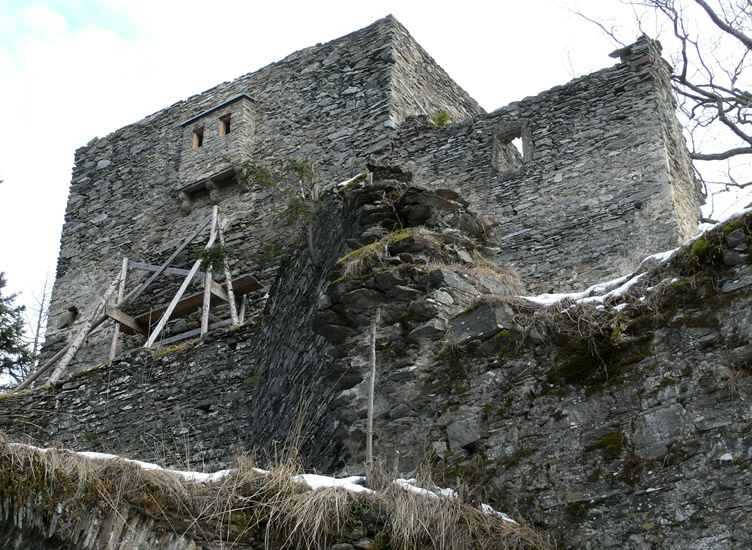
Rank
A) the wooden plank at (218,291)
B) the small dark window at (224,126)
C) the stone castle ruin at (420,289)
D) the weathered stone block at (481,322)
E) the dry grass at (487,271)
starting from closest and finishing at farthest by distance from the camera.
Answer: the stone castle ruin at (420,289) < the weathered stone block at (481,322) < the dry grass at (487,271) < the wooden plank at (218,291) < the small dark window at (224,126)

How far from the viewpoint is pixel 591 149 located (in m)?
12.0

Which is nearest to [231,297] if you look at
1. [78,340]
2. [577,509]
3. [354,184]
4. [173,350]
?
[173,350]

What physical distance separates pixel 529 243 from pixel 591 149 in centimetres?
153

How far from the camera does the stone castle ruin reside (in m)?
4.50

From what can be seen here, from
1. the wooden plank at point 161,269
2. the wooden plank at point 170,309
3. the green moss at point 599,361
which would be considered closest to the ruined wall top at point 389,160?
the wooden plank at point 161,269

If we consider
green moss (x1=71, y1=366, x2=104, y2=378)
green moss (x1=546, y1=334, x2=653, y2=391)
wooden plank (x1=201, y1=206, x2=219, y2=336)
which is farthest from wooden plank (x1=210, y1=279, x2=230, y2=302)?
green moss (x1=546, y1=334, x2=653, y2=391)

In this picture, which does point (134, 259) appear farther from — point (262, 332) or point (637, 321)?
point (637, 321)

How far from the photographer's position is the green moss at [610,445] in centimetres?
445

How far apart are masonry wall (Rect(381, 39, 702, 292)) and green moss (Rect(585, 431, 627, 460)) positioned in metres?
6.36

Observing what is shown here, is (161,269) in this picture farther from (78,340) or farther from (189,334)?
(189,334)

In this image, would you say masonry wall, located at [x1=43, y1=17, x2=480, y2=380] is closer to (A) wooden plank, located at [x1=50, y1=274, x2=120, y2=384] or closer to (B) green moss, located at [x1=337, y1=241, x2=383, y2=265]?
(A) wooden plank, located at [x1=50, y1=274, x2=120, y2=384]

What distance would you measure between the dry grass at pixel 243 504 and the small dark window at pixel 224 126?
13.5m

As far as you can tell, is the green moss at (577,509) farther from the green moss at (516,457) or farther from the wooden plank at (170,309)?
the wooden plank at (170,309)

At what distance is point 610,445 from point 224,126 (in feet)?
45.8
